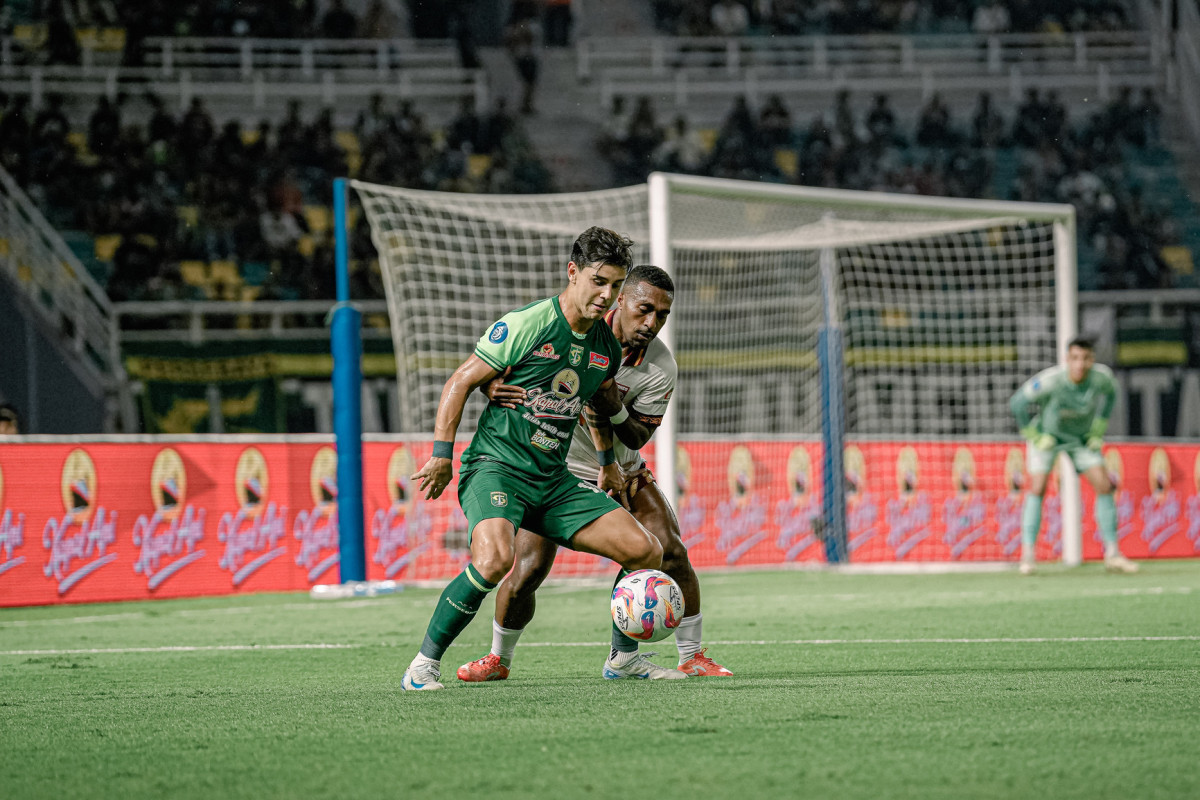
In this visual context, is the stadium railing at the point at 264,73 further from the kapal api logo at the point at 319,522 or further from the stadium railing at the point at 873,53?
the kapal api logo at the point at 319,522

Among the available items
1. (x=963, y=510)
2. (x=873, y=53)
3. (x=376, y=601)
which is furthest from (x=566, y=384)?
(x=873, y=53)

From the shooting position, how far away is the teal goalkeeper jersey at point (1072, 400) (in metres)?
12.1

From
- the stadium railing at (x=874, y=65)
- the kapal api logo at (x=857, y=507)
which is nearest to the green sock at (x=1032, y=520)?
the kapal api logo at (x=857, y=507)

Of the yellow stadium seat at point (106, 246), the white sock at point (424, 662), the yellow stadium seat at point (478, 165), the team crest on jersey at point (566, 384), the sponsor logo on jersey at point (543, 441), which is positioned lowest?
the white sock at point (424, 662)

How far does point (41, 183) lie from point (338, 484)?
10899 mm

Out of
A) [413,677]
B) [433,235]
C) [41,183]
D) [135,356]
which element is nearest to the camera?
[413,677]

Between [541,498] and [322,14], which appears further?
[322,14]

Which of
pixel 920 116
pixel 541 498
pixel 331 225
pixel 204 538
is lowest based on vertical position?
pixel 204 538

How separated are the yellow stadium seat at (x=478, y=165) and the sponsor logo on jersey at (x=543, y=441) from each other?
16.9m

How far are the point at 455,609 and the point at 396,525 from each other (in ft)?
23.4

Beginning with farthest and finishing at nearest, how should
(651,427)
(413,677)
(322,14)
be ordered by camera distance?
1. (322,14)
2. (651,427)
3. (413,677)

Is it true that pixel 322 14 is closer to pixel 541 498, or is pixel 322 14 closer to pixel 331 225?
pixel 331 225

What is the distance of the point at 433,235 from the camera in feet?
39.7

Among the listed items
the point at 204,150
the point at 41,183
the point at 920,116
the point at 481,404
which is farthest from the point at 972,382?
the point at 41,183
